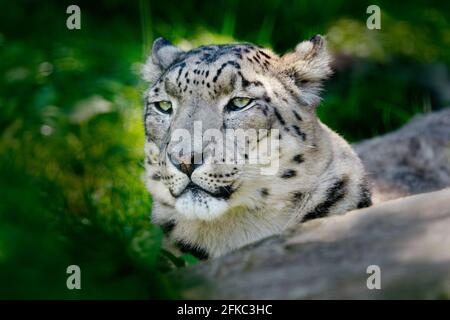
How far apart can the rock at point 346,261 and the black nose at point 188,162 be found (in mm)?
701

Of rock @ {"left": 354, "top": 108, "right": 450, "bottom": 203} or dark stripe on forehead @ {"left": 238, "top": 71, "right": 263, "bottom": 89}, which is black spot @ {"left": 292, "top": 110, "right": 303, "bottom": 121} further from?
rock @ {"left": 354, "top": 108, "right": 450, "bottom": 203}

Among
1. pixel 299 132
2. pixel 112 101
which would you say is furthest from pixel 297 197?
pixel 112 101

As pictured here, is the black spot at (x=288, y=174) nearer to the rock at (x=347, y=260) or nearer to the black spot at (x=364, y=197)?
the black spot at (x=364, y=197)

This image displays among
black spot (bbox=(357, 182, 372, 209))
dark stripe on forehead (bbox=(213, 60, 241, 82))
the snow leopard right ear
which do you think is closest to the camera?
dark stripe on forehead (bbox=(213, 60, 241, 82))

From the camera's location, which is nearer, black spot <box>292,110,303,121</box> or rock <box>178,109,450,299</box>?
rock <box>178,109,450,299</box>

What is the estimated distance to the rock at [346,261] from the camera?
4.11 meters

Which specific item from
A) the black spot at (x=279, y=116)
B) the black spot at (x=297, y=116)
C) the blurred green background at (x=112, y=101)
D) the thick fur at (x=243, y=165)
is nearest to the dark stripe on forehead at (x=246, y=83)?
the thick fur at (x=243, y=165)

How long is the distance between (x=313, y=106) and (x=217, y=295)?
6.59 feet

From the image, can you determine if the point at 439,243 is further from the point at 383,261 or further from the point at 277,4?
the point at 277,4

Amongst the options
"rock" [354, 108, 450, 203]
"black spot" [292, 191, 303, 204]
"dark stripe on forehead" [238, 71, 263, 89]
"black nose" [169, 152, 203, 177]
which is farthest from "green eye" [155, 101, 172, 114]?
"rock" [354, 108, 450, 203]

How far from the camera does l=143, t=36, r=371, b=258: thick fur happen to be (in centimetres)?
528

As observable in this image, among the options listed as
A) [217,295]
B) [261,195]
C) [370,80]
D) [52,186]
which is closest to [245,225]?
[261,195]

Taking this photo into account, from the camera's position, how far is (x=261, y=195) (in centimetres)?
549

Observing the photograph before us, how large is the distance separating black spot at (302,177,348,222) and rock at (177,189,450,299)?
28.3 inches
